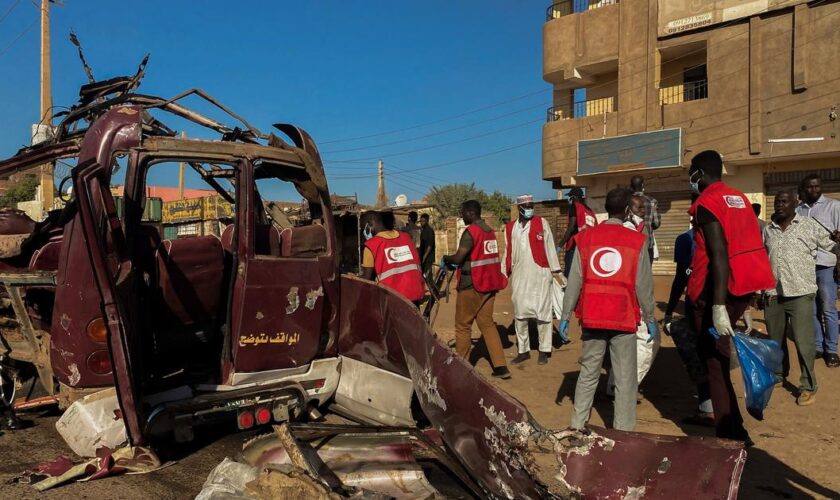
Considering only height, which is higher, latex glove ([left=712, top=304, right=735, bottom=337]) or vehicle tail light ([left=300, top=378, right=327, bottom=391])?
latex glove ([left=712, top=304, right=735, bottom=337])

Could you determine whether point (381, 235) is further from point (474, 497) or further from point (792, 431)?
point (792, 431)

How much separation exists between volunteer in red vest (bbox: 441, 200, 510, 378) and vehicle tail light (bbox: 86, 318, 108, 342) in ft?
12.3

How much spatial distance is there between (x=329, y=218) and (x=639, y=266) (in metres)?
Answer: 2.23

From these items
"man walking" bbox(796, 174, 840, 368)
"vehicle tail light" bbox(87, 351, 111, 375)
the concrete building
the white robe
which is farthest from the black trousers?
the concrete building

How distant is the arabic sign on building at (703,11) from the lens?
16547mm

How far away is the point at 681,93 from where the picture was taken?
1953 cm

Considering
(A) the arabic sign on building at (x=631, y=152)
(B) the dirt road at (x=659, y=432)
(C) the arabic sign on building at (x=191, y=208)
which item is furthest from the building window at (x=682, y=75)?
(B) the dirt road at (x=659, y=432)

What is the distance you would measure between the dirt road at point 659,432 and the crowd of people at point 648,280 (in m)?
0.25

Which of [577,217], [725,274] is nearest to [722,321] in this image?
[725,274]

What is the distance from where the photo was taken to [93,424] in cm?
342

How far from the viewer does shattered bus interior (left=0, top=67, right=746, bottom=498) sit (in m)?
2.73

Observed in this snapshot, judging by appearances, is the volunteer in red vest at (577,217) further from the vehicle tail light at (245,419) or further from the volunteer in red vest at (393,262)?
the vehicle tail light at (245,419)

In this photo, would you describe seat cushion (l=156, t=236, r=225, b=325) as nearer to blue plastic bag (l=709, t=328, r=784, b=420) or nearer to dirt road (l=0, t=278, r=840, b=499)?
dirt road (l=0, t=278, r=840, b=499)

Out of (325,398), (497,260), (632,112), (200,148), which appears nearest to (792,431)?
(497,260)
